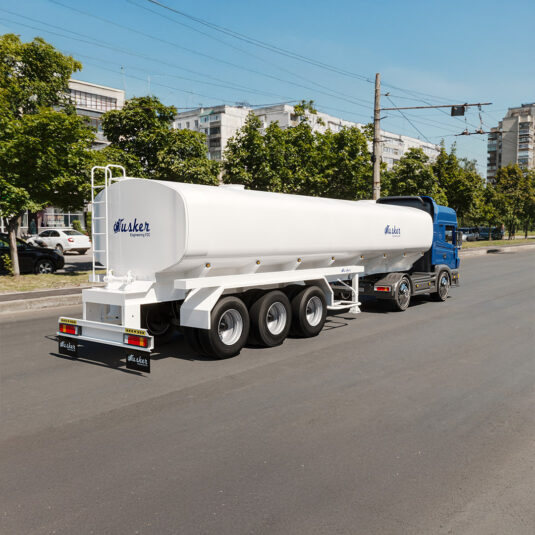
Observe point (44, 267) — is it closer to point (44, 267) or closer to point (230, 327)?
point (44, 267)

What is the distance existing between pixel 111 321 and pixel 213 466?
4.30 m

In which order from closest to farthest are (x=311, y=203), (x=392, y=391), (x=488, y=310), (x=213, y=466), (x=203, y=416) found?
(x=213, y=466)
(x=203, y=416)
(x=392, y=391)
(x=311, y=203)
(x=488, y=310)

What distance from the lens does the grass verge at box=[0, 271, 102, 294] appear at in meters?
14.5

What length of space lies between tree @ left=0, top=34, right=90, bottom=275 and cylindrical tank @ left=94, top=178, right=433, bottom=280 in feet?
27.3

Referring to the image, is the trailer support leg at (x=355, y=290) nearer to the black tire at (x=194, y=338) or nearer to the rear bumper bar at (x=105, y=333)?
the black tire at (x=194, y=338)

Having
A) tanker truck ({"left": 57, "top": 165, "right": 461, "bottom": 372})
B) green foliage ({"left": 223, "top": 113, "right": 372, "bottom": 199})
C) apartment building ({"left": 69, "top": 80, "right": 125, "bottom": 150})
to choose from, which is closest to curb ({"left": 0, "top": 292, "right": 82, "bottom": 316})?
tanker truck ({"left": 57, "top": 165, "right": 461, "bottom": 372})

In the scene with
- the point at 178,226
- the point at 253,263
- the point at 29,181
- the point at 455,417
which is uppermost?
the point at 29,181

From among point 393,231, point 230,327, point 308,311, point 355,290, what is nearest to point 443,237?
point 393,231

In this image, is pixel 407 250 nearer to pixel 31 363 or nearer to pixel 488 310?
pixel 488 310

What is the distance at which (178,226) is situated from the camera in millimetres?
7242

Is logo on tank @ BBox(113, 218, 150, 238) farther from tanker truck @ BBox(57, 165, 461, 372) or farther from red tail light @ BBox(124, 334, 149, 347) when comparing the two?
red tail light @ BBox(124, 334, 149, 347)

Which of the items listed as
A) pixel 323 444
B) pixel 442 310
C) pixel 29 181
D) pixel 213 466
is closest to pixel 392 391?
pixel 323 444

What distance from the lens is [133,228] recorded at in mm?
7809

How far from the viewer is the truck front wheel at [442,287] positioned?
46.9ft
